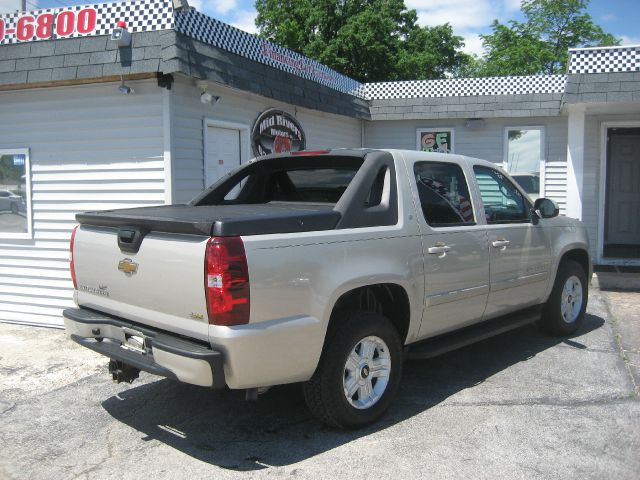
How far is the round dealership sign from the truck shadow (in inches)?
166

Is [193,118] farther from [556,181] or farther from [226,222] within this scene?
[556,181]

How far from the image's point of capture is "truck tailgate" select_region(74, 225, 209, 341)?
3250mm

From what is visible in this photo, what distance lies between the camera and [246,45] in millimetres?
7828

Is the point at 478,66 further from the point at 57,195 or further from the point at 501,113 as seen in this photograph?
the point at 57,195

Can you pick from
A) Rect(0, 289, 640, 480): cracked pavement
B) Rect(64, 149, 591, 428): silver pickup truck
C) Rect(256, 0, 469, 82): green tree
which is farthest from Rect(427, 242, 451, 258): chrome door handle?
Rect(256, 0, 469, 82): green tree

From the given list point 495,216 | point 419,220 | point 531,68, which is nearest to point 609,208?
point 495,216

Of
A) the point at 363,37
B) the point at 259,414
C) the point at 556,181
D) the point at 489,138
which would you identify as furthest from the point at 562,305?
the point at 363,37

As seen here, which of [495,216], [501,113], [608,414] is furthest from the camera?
[501,113]

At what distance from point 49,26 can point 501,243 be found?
548cm

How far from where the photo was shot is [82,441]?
12.9 feet

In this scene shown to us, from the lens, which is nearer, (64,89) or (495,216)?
(495,216)

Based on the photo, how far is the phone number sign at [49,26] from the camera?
258 inches

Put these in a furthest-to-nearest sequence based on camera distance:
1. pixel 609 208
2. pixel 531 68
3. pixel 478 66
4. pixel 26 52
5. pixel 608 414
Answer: pixel 478 66 → pixel 531 68 → pixel 609 208 → pixel 26 52 → pixel 608 414

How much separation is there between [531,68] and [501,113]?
2559 centimetres
